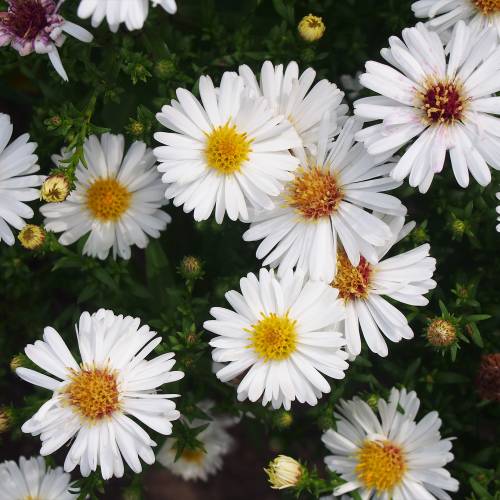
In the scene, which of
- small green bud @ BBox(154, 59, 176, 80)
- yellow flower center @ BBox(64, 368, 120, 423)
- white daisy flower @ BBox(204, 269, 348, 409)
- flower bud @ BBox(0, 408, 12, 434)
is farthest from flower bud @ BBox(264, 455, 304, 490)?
small green bud @ BBox(154, 59, 176, 80)

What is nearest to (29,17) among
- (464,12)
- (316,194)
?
(316,194)

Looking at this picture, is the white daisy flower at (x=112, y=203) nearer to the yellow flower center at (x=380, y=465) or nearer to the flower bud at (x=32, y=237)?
the flower bud at (x=32, y=237)

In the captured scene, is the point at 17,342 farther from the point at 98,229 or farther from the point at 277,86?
the point at 277,86

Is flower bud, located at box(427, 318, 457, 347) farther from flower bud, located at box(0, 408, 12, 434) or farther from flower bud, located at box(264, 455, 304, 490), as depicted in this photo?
flower bud, located at box(0, 408, 12, 434)

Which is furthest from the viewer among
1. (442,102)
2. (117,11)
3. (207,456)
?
(207,456)

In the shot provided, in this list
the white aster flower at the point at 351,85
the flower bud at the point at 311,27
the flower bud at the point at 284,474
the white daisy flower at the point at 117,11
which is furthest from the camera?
the white aster flower at the point at 351,85

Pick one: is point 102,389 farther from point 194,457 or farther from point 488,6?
point 488,6

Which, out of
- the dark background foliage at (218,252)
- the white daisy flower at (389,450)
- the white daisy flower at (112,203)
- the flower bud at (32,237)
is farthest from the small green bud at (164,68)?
the white daisy flower at (389,450)
